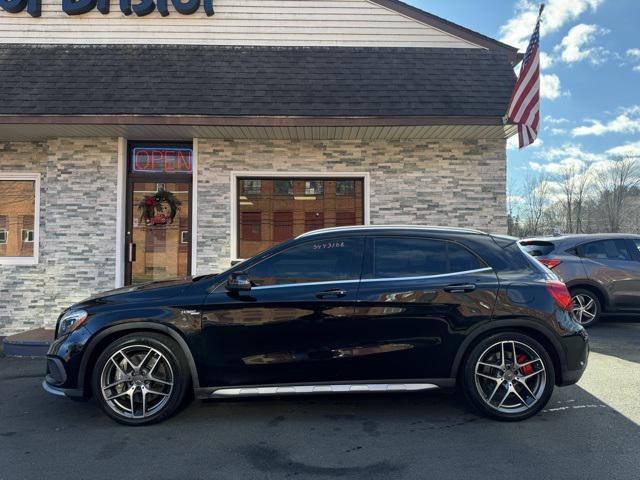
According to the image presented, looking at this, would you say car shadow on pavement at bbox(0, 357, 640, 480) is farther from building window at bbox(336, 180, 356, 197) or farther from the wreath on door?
building window at bbox(336, 180, 356, 197)

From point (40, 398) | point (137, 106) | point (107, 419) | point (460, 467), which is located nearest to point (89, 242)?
point (137, 106)

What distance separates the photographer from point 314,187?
8484 millimetres

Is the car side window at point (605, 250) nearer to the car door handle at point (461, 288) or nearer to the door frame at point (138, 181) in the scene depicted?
the car door handle at point (461, 288)

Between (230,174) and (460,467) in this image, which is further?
(230,174)

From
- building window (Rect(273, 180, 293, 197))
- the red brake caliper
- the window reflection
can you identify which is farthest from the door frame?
the red brake caliper

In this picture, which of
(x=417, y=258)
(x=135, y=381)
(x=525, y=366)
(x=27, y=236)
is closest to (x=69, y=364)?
(x=135, y=381)

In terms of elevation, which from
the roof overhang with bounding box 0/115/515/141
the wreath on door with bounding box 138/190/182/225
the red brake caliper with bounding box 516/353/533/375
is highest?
the roof overhang with bounding box 0/115/515/141

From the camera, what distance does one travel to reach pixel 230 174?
323 inches

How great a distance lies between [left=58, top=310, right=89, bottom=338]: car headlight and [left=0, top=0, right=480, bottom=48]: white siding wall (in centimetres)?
594

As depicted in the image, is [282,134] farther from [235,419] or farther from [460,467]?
[460,467]

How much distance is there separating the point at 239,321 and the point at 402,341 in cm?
140

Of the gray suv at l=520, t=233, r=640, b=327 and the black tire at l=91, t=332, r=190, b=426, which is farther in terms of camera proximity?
the gray suv at l=520, t=233, r=640, b=327

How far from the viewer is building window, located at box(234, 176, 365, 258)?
8422 mm

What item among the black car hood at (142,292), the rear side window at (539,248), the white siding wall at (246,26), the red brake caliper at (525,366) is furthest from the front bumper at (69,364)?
the rear side window at (539,248)
